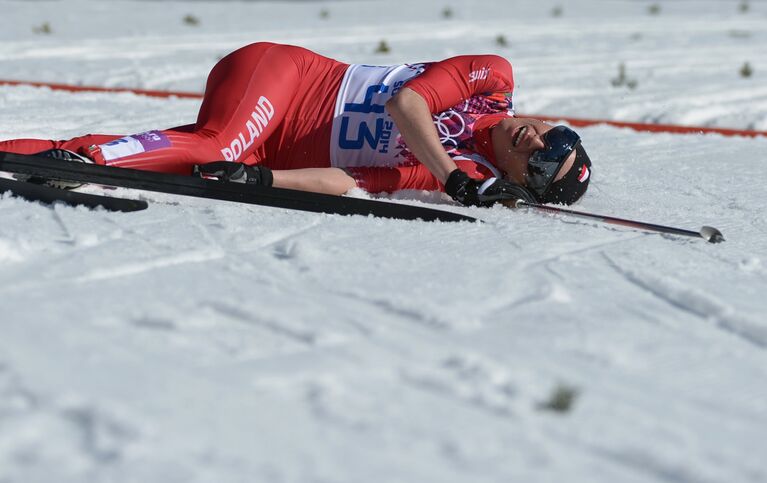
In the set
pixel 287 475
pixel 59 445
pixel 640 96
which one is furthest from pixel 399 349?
pixel 640 96

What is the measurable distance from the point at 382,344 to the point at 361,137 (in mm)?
1741

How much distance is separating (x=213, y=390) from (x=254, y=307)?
429 mm

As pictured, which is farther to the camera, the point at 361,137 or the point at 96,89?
the point at 96,89

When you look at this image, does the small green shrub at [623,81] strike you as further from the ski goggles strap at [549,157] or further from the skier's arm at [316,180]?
the skier's arm at [316,180]

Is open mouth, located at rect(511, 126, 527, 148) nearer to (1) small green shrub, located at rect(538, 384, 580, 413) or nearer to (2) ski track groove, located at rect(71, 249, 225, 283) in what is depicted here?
(2) ski track groove, located at rect(71, 249, 225, 283)

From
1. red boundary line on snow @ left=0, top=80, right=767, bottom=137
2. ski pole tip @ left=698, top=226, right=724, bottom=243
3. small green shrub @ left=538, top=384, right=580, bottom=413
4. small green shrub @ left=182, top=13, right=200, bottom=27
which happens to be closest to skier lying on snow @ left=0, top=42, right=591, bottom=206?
ski pole tip @ left=698, top=226, right=724, bottom=243

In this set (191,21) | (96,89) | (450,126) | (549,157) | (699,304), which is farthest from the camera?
(191,21)

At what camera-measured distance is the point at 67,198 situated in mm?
2922

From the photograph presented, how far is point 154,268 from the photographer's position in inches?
91.7

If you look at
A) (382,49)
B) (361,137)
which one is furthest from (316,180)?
(382,49)

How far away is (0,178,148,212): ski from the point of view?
2.92m

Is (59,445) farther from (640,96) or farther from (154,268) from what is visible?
(640,96)

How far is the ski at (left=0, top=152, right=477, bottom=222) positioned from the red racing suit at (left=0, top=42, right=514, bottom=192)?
0.21 m

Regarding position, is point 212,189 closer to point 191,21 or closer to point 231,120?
point 231,120
